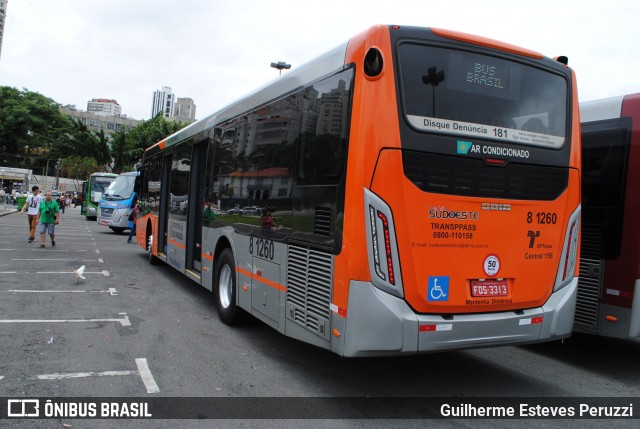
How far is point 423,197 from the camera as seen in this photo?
4.17 meters

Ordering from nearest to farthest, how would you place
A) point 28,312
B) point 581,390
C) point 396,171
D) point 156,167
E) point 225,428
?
point 225,428 → point 396,171 → point 581,390 → point 28,312 → point 156,167

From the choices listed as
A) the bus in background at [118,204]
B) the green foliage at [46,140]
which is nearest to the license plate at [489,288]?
the bus in background at [118,204]

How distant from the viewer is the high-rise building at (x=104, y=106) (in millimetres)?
182250

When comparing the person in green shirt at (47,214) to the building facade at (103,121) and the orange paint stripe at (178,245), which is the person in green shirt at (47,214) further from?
the building facade at (103,121)

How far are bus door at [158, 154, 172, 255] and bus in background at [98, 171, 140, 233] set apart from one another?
12.9 m

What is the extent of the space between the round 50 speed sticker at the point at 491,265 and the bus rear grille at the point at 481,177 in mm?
540

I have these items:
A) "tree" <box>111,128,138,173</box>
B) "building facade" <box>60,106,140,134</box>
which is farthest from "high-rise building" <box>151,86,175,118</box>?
"tree" <box>111,128,138,173</box>

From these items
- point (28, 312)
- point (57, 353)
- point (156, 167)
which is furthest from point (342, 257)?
point (156, 167)

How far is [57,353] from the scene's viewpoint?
17.9 ft

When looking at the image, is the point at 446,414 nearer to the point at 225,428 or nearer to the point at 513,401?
the point at 513,401

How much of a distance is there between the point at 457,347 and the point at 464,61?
2465 millimetres

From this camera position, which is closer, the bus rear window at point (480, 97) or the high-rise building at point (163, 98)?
the bus rear window at point (480, 97)

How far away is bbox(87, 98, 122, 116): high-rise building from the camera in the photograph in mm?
182250

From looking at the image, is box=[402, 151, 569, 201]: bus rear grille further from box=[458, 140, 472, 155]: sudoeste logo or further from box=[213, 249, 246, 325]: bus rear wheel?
box=[213, 249, 246, 325]: bus rear wheel
